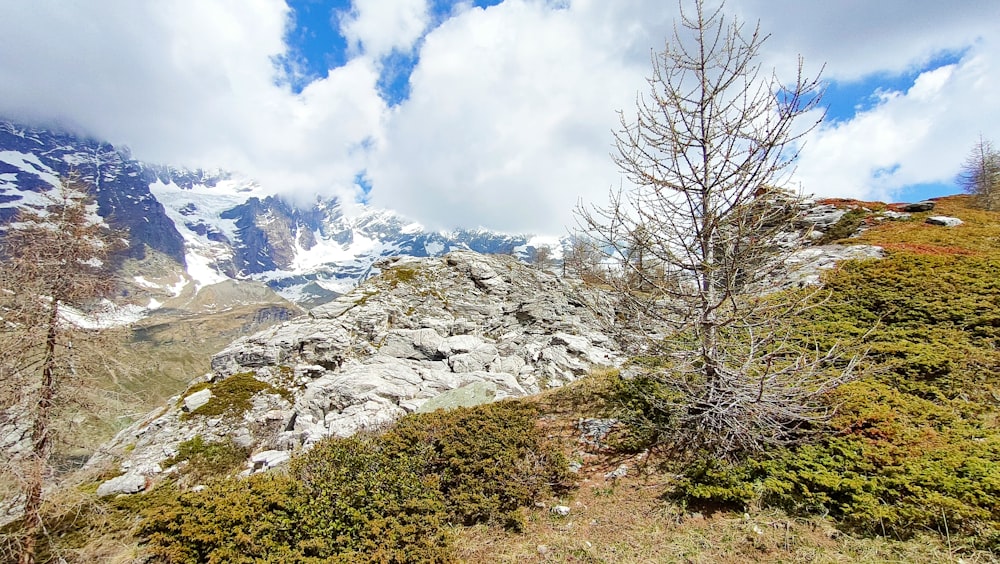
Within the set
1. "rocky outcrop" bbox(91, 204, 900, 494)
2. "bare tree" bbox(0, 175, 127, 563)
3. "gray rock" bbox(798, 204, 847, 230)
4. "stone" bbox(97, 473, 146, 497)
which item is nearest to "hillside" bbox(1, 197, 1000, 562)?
"stone" bbox(97, 473, 146, 497)

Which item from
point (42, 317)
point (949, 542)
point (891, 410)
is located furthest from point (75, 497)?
point (891, 410)

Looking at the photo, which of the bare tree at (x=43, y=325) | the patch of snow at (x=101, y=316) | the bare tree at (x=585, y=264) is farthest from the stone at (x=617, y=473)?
the bare tree at (x=43, y=325)

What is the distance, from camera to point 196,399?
1881cm

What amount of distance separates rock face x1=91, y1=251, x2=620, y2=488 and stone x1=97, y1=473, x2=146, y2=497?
0.40 meters

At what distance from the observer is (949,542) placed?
16.8 feet

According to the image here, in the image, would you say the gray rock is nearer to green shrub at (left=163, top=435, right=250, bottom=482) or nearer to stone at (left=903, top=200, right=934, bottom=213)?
stone at (left=903, top=200, right=934, bottom=213)

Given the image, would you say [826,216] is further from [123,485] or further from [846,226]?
[123,485]

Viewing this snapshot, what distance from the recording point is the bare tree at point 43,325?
8.16 meters

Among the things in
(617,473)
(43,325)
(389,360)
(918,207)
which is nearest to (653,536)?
(617,473)

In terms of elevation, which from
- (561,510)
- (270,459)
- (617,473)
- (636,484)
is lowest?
(561,510)

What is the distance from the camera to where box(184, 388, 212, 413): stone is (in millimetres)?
18370

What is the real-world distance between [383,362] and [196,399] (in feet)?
28.3

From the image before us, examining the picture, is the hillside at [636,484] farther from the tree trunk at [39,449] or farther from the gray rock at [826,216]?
the gray rock at [826,216]

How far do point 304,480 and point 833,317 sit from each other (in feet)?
53.9
